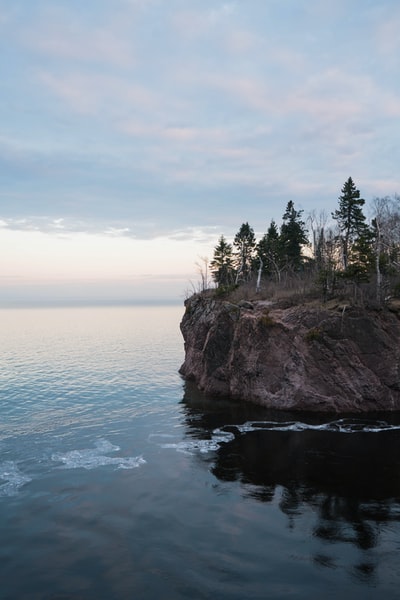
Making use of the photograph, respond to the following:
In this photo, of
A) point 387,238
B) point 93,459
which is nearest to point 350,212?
point 387,238

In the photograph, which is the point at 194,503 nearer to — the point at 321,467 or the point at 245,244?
the point at 321,467

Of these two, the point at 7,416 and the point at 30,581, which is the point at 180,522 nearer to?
the point at 30,581

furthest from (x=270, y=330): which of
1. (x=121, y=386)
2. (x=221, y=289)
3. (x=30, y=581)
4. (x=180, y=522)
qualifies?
(x=30, y=581)

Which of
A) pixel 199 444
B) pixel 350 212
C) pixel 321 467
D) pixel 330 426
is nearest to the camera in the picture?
pixel 321 467

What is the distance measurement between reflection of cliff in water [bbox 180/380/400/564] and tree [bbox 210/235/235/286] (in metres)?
44.9

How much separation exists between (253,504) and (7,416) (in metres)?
27.8

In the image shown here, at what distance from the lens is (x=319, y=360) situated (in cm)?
4216

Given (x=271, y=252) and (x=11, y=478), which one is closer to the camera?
(x=11, y=478)

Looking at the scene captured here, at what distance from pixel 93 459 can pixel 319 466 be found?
52.9 ft

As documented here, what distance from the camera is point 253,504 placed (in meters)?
23.4

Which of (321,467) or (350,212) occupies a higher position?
(350,212)

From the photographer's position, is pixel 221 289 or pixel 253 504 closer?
pixel 253 504

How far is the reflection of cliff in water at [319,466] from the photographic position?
70.8ft

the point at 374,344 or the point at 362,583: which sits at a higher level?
the point at 374,344
